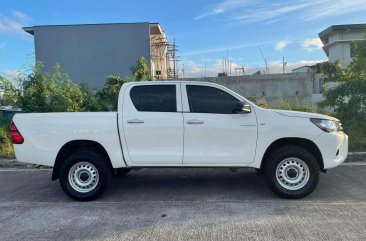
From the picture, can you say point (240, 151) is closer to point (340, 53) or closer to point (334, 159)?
point (334, 159)

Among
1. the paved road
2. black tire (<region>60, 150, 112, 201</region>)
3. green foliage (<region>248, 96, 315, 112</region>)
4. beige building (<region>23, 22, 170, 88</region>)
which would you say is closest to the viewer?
the paved road

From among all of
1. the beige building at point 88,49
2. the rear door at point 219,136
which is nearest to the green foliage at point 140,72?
the rear door at point 219,136

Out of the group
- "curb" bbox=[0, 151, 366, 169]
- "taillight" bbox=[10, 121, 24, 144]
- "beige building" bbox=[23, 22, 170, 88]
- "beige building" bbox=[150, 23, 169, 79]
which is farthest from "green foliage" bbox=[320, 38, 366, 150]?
"beige building" bbox=[23, 22, 170, 88]

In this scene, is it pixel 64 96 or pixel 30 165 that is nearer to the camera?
pixel 30 165

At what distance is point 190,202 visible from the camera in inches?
251

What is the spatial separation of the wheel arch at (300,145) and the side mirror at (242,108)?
0.68m

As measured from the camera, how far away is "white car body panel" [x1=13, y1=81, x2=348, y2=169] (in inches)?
254

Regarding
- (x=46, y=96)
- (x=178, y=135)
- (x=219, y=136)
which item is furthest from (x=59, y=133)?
(x=46, y=96)

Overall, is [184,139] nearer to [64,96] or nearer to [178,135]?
[178,135]

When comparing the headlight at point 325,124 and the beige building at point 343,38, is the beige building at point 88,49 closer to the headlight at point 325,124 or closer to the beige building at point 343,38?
the beige building at point 343,38

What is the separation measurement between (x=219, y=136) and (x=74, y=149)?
245 centimetres

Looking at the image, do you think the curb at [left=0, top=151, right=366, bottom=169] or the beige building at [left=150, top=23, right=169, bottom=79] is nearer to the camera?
the curb at [left=0, top=151, right=366, bottom=169]

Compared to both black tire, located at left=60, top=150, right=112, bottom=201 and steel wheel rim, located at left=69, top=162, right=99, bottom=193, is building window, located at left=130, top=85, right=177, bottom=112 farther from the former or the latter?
steel wheel rim, located at left=69, top=162, right=99, bottom=193

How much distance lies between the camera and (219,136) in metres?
6.46
